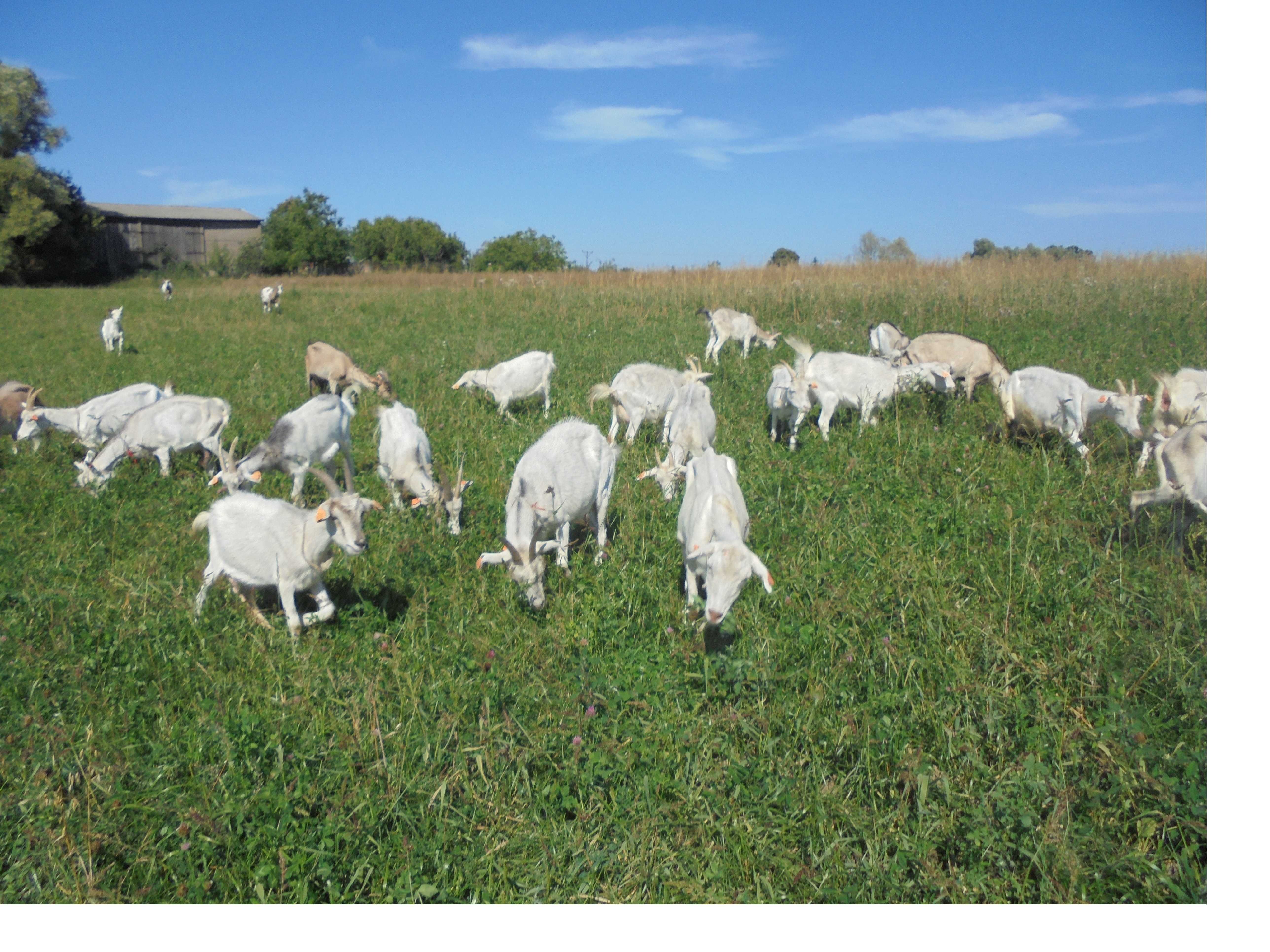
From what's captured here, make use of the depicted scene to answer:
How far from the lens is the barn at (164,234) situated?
1490 inches

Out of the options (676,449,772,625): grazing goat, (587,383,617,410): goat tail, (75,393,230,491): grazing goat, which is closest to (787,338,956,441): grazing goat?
(587,383,617,410): goat tail

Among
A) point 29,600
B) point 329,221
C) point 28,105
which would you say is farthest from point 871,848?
point 329,221

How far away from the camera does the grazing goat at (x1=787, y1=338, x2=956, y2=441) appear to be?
1033 centimetres

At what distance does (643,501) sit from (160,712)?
444 cm

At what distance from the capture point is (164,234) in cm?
4422

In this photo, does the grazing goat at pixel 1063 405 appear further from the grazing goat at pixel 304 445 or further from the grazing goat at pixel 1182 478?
the grazing goat at pixel 304 445

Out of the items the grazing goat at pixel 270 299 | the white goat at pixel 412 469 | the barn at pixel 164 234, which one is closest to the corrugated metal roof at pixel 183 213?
the barn at pixel 164 234

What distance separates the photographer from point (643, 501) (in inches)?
301

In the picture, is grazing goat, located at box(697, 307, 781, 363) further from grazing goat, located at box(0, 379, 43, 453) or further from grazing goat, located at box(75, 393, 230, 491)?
grazing goat, located at box(0, 379, 43, 453)

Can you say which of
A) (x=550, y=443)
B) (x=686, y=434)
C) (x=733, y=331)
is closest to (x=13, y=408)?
(x=550, y=443)

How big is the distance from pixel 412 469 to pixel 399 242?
48254 millimetres

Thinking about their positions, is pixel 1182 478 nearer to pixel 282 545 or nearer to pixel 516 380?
pixel 282 545

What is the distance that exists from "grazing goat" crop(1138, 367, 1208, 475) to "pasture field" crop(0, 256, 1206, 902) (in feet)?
1.08

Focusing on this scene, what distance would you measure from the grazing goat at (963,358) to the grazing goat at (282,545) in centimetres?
906
